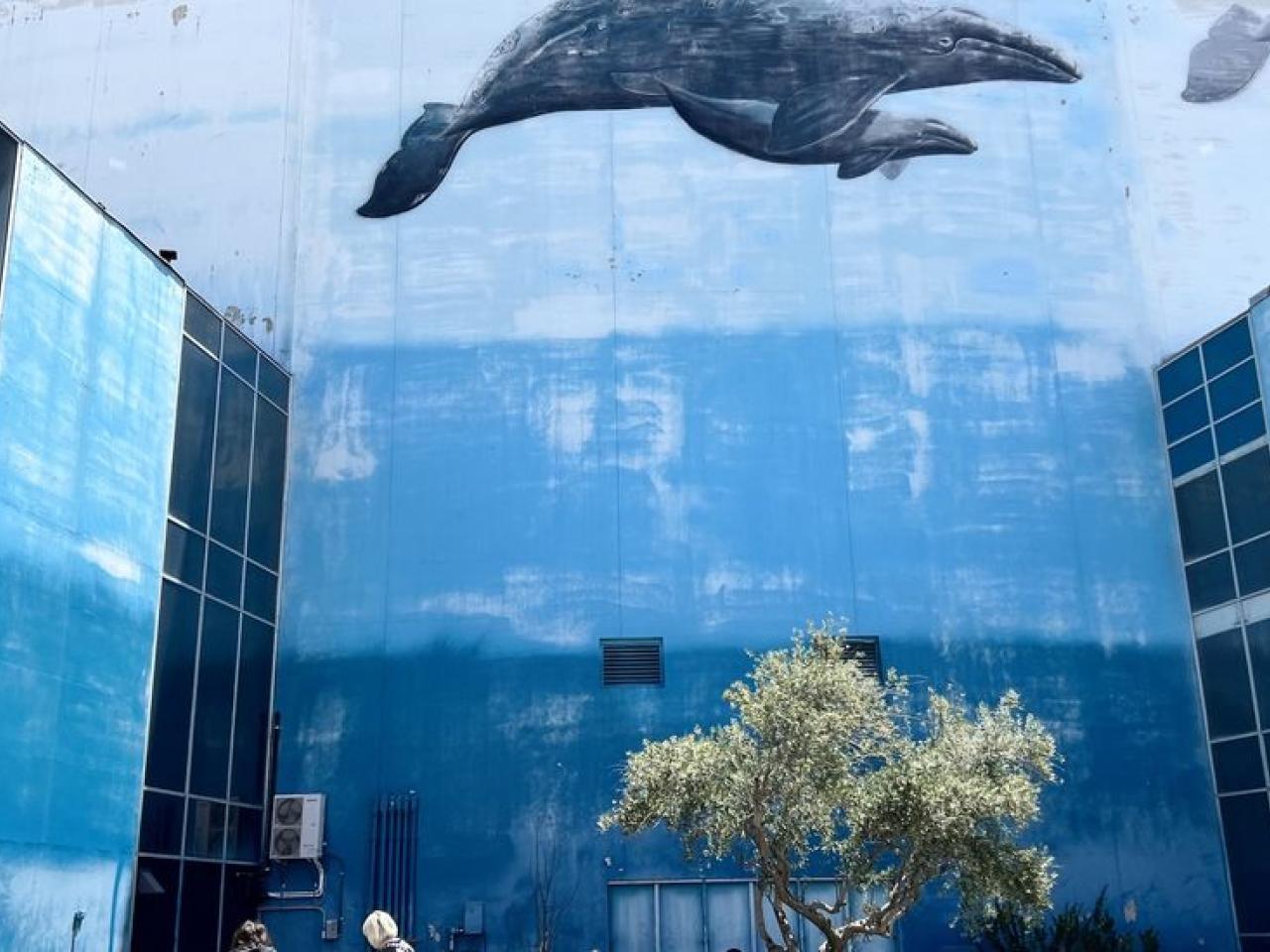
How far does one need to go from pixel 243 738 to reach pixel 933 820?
10.7 meters

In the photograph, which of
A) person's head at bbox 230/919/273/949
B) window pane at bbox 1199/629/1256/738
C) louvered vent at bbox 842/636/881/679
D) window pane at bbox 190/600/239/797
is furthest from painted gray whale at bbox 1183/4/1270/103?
person's head at bbox 230/919/273/949

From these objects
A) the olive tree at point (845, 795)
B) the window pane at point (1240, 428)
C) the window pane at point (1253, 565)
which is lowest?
the olive tree at point (845, 795)

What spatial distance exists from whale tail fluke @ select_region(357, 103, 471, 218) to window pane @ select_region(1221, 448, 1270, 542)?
14021 millimetres

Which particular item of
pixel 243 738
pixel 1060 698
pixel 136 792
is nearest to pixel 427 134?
pixel 243 738

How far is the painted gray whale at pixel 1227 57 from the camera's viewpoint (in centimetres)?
2508

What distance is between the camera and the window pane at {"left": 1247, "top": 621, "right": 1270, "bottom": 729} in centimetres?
1997

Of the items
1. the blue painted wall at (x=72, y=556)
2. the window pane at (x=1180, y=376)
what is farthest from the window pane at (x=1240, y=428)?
the blue painted wall at (x=72, y=556)

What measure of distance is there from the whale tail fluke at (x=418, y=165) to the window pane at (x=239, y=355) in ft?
13.2

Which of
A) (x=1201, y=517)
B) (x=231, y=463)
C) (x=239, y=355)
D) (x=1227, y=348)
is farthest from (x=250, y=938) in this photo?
(x=1227, y=348)

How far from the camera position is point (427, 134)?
966 inches

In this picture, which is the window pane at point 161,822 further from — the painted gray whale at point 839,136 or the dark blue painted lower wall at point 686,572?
the painted gray whale at point 839,136

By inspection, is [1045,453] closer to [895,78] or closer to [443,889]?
[895,78]

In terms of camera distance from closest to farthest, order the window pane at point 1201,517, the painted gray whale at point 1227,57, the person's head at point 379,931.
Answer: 1. the person's head at point 379,931
2. the window pane at point 1201,517
3. the painted gray whale at point 1227,57

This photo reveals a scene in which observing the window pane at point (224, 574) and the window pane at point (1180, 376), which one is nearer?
the window pane at point (224, 574)
